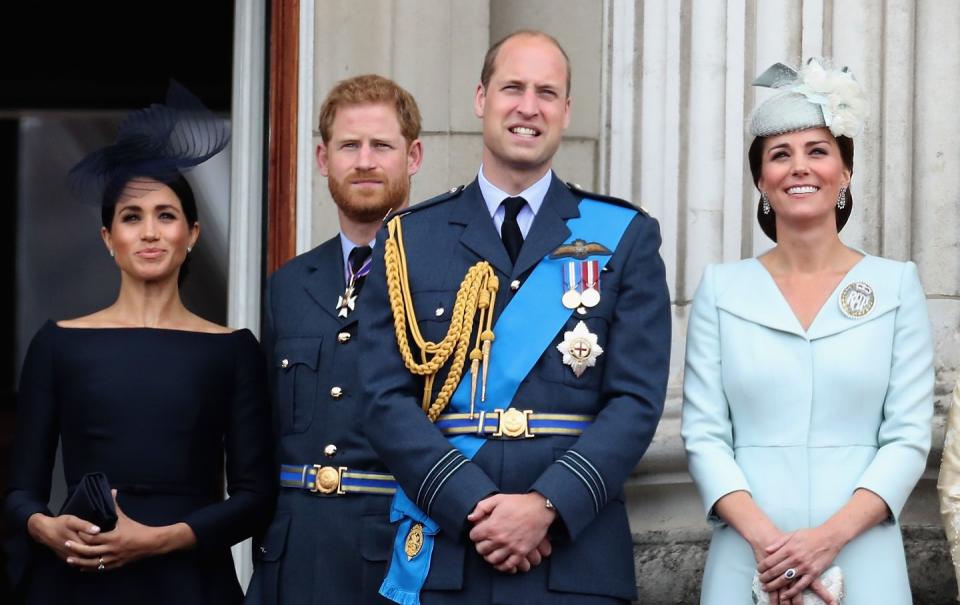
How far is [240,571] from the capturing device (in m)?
5.75

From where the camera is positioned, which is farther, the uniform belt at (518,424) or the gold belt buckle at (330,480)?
the gold belt buckle at (330,480)

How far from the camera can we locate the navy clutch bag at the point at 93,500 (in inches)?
161

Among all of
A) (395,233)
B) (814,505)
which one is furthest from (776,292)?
(395,233)

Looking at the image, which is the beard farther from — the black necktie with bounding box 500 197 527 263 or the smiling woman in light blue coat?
the smiling woman in light blue coat

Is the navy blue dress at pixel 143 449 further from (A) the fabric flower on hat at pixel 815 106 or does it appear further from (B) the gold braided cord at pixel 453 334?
(A) the fabric flower on hat at pixel 815 106

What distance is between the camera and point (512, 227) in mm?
4008

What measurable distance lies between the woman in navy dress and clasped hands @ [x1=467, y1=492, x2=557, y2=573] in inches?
33.5

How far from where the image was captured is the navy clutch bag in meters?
4.08

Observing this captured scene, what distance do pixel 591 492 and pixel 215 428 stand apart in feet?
3.57

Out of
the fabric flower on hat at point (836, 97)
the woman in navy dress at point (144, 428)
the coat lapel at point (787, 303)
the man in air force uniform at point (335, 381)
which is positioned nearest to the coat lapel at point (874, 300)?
the coat lapel at point (787, 303)

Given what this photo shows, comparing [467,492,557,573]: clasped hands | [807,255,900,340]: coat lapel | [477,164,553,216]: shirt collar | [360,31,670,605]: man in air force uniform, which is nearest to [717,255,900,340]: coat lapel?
[807,255,900,340]: coat lapel

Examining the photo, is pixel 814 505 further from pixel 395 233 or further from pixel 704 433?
pixel 395 233

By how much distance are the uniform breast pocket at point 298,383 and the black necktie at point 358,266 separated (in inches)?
6.4

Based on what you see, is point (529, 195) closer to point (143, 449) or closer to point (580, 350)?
point (580, 350)
